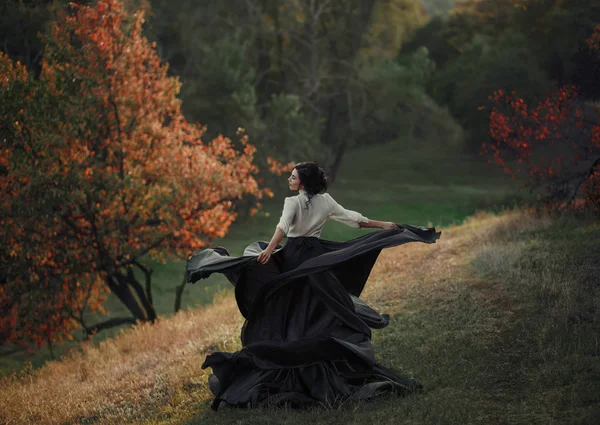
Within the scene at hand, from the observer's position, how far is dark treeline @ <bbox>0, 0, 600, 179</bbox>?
1253 inches

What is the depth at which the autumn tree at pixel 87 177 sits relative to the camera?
1567 cm

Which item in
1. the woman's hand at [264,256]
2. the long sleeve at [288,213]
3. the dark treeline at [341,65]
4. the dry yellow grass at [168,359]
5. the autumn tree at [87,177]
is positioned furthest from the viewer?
the dark treeline at [341,65]

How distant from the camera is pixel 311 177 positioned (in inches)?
333

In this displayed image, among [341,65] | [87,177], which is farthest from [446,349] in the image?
[341,65]

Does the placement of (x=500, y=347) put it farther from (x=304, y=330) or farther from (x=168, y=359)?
(x=168, y=359)

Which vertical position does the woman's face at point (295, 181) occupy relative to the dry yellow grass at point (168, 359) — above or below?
above

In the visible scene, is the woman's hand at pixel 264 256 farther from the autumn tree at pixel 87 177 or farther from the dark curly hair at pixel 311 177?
the autumn tree at pixel 87 177

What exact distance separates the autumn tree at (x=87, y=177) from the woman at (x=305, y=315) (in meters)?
8.24

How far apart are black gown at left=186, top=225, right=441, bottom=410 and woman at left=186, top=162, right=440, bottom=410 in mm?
12

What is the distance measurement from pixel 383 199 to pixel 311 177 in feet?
92.7

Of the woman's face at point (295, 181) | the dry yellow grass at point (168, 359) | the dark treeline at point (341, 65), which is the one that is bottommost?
the dry yellow grass at point (168, 359)

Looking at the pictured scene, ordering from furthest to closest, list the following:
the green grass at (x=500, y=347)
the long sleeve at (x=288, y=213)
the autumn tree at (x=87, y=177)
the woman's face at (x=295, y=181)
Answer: the autumn tree at (x=87, y=177)
the woman's face at (x=295, y=181)
the long sleeve at (x=288, y=213)
the green grass at (x=500, y=347)

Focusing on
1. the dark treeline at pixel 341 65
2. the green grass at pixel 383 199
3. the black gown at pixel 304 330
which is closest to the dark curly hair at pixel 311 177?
the black gown at pixel 304 330

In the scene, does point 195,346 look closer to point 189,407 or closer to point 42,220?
point 189,407
